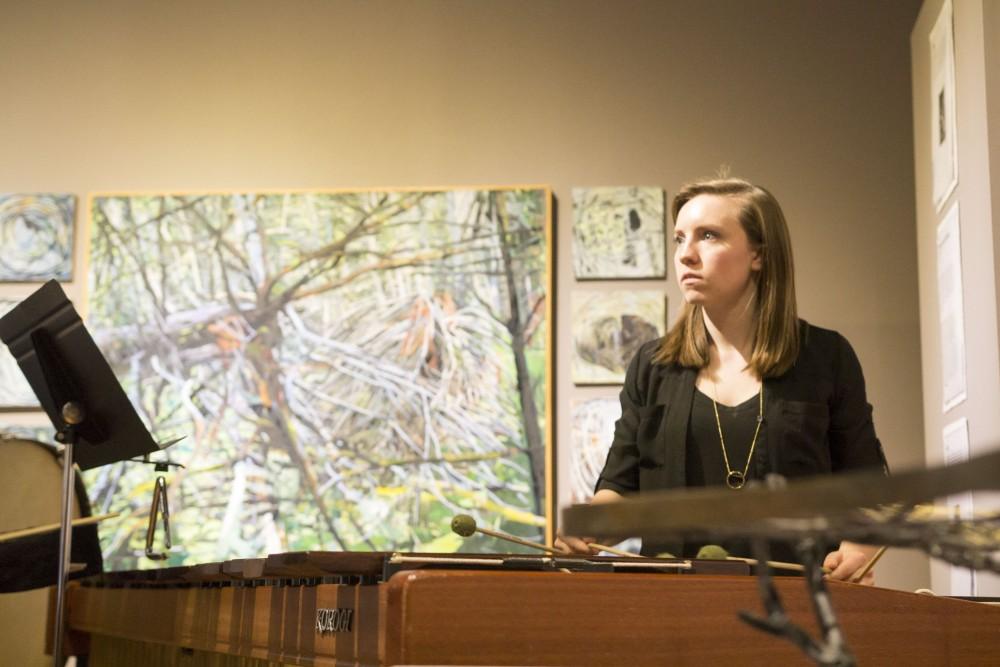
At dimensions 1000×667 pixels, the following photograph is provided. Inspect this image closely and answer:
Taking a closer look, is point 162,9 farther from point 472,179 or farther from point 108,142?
point 472,179

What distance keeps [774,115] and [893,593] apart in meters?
2.66

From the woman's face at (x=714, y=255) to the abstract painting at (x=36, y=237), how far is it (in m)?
2.34

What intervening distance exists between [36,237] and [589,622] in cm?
326

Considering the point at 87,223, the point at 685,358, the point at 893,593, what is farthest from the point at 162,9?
the point at 893,593

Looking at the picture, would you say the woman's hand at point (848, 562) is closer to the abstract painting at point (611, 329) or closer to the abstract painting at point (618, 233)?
the abstract painting at point (611, 329)

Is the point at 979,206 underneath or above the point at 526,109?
underneath

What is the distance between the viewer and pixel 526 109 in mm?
3984

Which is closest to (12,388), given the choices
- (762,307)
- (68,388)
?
(68,388)

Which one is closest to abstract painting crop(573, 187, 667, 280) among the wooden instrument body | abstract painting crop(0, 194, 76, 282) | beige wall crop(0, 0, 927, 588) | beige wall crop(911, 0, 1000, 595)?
beige wall crop(0, 0, 927, 588)

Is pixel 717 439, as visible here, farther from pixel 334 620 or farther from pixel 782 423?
pixel 334 620

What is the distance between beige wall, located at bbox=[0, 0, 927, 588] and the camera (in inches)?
150

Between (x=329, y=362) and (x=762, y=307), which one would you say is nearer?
(x=762, y=307)

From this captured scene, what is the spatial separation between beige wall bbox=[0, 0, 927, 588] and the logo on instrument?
236 cm

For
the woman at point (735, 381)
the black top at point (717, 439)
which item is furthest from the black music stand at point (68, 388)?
the black top at point (717, 439)
